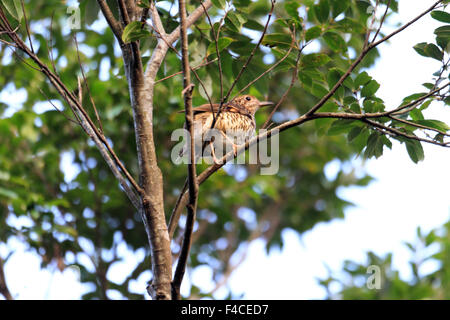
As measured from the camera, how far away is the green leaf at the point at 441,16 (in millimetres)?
2975

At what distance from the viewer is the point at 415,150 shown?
3238 mm

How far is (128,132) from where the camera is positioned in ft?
18.7

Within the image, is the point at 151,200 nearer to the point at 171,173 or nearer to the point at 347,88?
the point at 347,88

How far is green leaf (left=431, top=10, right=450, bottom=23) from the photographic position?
2.97m

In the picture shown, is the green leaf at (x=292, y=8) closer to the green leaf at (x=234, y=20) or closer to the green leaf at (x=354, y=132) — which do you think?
the green leaf at (x=234, y=20)

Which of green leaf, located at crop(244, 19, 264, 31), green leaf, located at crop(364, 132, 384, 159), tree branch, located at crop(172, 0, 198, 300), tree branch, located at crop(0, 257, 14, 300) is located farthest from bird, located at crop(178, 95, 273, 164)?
tree branch, located at crop(0, 257, 14, 300)

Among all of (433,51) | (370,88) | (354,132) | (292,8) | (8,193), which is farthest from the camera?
(8,193)

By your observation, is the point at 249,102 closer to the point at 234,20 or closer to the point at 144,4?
the point at 234,20

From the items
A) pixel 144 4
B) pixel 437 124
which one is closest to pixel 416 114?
pixel 437 124

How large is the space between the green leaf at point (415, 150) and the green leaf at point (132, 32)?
1697 mm

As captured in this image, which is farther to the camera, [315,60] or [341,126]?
[341,126]

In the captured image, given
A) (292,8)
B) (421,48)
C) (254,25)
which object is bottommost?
(421,48)

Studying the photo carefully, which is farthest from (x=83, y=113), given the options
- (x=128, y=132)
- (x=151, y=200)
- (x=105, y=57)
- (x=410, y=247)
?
(x=410, y=247)

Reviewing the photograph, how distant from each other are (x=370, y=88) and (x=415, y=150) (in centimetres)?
47
